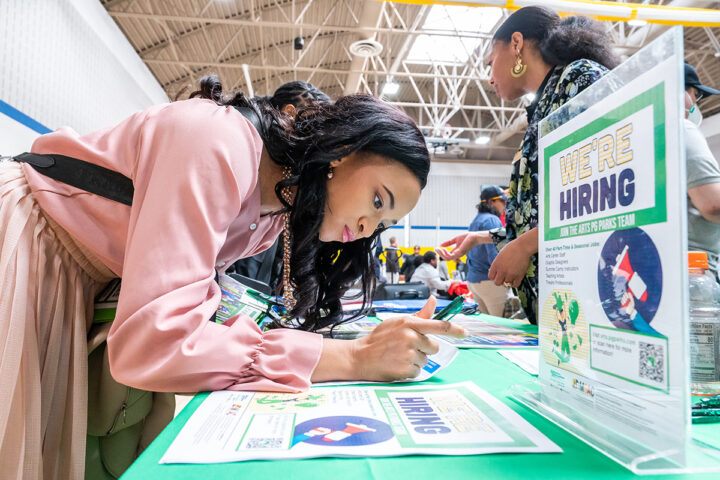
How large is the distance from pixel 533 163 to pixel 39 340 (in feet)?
3.98

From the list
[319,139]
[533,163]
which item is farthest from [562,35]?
[319,139]

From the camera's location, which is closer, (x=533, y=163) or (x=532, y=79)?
(x=533, y=163)

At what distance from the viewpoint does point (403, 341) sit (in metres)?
0.70

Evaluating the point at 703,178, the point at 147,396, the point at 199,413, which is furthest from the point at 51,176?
the point at 703,178

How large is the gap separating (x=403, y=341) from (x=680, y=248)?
16.4 inches

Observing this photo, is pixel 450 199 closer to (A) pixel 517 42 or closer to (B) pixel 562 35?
(A) pixel 517 42

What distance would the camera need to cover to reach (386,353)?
2.28 ft

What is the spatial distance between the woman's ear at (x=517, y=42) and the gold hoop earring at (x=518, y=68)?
2 cm

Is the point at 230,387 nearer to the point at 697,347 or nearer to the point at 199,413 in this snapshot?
the point at 199,413

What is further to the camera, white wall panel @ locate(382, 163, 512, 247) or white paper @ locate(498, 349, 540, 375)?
white wall panel @ locate(382, 163, 512, 247)

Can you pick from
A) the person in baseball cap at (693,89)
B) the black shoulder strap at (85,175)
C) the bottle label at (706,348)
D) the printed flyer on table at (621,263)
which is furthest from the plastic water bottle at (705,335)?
the person in baseball cap at (693,89)

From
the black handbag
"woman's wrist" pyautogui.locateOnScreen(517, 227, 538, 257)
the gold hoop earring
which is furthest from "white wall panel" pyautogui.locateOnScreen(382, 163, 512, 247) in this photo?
"woman's wrist" pyautogui.locateOnScreen(517, 227, 538, 257)

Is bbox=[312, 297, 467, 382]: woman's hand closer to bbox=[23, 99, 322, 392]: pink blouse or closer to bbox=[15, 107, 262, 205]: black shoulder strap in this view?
bbox=[23, 99, 322, 392]: pink blouse

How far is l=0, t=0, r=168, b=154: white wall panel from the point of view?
3.84m
